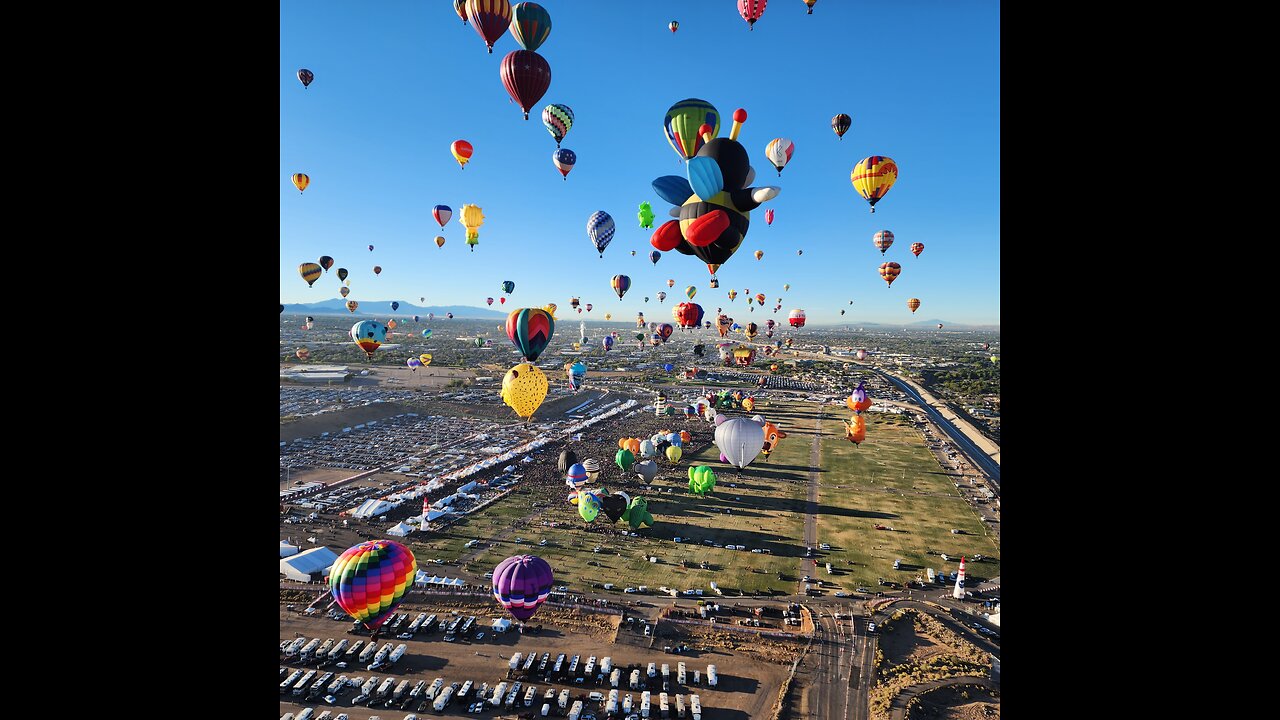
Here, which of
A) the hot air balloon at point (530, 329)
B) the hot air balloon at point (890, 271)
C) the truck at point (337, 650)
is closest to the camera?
the truck at point (337, 650)

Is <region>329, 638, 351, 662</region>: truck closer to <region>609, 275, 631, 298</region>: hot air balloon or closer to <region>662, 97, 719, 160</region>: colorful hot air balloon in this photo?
<region>662, 97, 719, 160</region>: colorful hot air balloon

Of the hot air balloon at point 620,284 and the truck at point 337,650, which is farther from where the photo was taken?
the hot air balloon at point 620,284

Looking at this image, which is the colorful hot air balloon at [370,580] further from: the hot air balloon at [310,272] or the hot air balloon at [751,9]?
the hot air balloon at [310,272]

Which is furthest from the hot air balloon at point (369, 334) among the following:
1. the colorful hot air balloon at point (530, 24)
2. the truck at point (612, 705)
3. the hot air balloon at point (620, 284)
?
the truck at point (612, 705)
